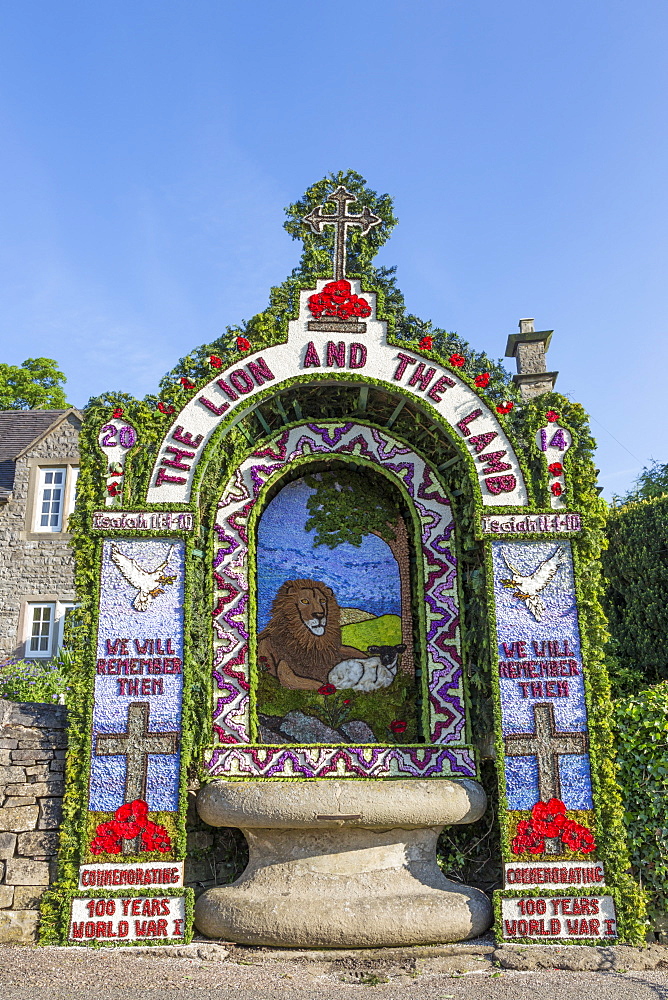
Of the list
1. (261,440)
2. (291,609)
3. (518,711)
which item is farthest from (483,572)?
(261,440)

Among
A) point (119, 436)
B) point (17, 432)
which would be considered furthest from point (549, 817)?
point (17, 432)

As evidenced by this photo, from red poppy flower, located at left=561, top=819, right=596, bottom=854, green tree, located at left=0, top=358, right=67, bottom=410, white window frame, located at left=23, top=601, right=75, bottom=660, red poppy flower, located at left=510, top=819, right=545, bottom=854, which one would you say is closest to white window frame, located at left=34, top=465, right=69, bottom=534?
white window frame, located at left=23, top=601, right=75, bottom=660

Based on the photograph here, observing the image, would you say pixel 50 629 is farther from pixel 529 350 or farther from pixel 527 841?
pixel 527 841

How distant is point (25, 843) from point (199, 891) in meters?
1.69

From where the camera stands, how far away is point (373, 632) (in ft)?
29.4

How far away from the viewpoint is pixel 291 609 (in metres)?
8.99

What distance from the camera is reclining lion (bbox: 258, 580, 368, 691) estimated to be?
8781 millimetres

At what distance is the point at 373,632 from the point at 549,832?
2671mm

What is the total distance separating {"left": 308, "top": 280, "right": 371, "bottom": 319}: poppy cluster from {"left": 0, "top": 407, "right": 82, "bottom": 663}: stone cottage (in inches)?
350

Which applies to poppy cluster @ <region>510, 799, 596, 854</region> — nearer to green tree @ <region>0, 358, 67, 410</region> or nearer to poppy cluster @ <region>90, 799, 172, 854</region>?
poppy cluster @ <region>90, 799, 172, 854</region>

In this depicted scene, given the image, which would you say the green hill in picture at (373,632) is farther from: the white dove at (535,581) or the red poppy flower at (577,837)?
the red poppy flower at (577,837)

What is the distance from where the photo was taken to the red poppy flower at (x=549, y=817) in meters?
7.40

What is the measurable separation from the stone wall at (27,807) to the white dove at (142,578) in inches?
50.5

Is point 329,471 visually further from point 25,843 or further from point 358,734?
point 25,843
